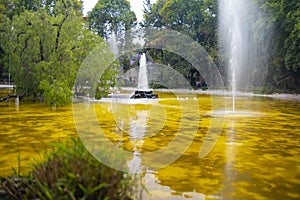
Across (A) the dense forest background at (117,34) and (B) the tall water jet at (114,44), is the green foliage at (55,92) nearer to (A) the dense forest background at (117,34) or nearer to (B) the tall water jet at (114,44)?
(A) the dense forest background at (117,34)

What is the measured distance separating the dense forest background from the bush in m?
13.2

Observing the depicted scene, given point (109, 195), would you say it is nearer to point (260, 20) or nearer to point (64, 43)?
point (64, 43)

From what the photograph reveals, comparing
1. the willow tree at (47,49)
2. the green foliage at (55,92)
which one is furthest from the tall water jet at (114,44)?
the green foliage at (55,92)

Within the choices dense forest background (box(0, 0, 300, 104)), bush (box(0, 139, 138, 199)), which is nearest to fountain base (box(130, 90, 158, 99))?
dense forest background (box(0, 0, 300, 104))

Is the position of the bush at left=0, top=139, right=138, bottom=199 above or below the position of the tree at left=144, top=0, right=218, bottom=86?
below

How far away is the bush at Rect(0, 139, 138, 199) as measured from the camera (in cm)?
306

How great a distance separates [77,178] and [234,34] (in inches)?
1206

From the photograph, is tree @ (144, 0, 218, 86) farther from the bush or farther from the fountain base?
the bush

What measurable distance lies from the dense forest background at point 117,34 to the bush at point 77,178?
13.2m

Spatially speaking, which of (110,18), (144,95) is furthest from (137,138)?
(110,18)

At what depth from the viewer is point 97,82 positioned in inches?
770

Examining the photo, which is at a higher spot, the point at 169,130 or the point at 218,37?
the point at 218,37

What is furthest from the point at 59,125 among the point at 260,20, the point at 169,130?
the point at 260,20

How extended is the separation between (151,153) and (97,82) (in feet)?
40.7
